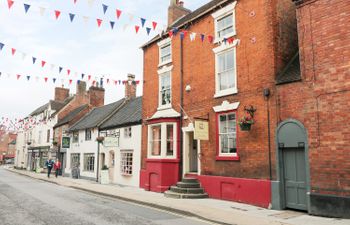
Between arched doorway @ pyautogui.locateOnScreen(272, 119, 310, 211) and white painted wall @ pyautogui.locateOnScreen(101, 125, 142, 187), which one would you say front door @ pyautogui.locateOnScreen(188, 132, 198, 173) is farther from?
arched doorway @ pyautogui.locateOnScreen(272, 119, 310, 211)

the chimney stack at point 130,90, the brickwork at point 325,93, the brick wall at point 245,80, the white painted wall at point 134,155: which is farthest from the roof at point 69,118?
the brickwork at point 325,93

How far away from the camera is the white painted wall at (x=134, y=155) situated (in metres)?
19.5

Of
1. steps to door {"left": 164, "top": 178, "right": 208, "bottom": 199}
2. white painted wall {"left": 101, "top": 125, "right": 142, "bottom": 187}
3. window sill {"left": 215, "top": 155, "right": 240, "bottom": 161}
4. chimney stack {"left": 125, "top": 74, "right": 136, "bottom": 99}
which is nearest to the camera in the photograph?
A: window sill {"left": 215, "top": 155, "right": 240, "bottom": 161}

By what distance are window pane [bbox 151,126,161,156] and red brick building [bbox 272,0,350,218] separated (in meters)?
7.50

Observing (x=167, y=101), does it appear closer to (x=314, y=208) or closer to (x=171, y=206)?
(x=171, y=206)

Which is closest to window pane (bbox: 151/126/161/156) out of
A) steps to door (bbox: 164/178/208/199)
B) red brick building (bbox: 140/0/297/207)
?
red brick building (bbox: 140/0/297/207)

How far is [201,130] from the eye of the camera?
13680 mm

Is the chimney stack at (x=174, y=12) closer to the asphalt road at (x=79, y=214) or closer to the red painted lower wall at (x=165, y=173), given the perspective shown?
the red painted lower wall at (x=165, y=173)

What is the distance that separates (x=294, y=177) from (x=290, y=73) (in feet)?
12.9

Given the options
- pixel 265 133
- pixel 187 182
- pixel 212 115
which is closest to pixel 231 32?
pixel 212 115

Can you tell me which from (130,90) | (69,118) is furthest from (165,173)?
(69,118)

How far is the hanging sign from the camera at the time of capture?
1345 cm

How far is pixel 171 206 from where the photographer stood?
11.1m

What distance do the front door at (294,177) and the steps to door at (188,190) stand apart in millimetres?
4154
